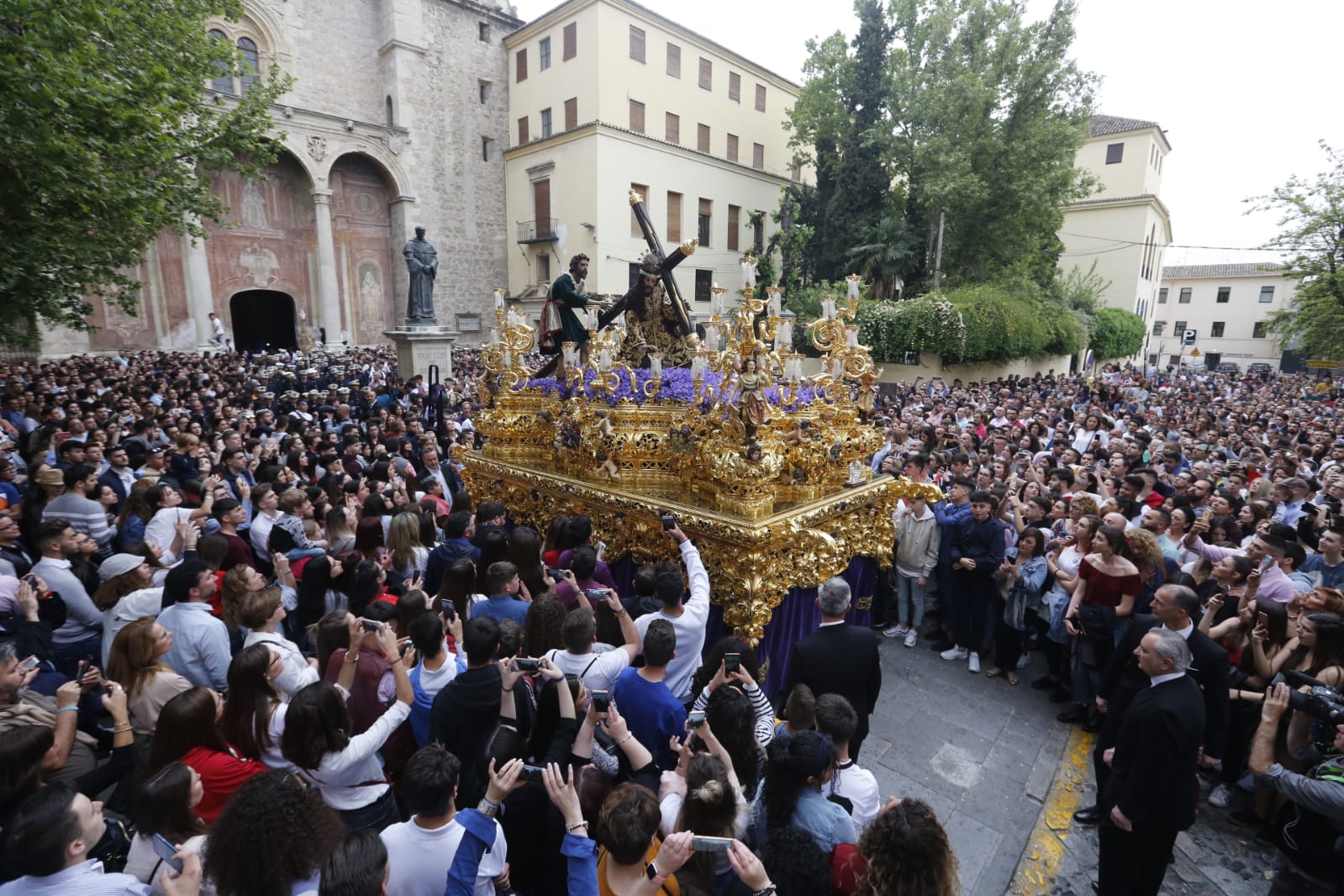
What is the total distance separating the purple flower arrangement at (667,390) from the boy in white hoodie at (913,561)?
61.0 inches

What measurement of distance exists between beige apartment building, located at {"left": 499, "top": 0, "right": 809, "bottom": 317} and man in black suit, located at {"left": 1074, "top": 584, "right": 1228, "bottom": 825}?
23.5 metres

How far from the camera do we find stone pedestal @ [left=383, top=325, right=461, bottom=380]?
56.2ft

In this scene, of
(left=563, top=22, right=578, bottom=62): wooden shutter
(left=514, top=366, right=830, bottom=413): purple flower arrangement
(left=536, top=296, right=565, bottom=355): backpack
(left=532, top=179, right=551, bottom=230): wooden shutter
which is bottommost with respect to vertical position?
(left=514, top=366, right=830, bottom=413): purple flower arrangement

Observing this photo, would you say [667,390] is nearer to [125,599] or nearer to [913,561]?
[913,561]

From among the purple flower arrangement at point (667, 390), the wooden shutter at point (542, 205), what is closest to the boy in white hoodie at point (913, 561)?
the purple flower arrangement at point (667, 390)

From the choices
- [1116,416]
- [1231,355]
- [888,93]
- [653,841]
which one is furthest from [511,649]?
[1231,355]

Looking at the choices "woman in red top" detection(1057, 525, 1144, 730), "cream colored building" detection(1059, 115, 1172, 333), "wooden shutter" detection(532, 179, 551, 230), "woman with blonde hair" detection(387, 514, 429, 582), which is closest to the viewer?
"woman in red top" detection(1057, 525, 1144, 730)

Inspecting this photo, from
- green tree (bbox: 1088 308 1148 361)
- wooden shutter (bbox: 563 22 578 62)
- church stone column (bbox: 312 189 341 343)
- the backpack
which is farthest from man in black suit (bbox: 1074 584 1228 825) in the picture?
green tree (bbox: 1088 308 1148 361)

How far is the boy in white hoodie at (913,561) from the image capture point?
6137mm

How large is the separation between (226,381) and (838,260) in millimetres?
22810

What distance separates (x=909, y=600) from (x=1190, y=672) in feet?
9.90

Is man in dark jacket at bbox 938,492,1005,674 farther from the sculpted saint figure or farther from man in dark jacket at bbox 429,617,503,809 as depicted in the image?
the sculpted saint figure

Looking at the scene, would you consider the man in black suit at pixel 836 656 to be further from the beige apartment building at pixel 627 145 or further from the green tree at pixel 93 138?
the beige apartment building at pixel 627 145

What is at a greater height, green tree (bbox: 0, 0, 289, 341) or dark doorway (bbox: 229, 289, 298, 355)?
green tree (bbox: 0, 0, 289, 341)
